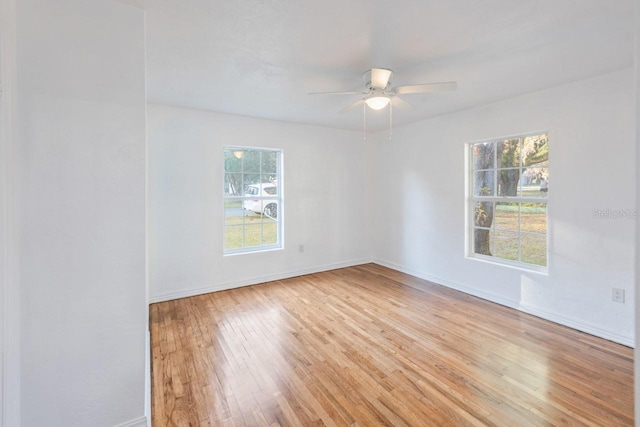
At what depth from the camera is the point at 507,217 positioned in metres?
3.47

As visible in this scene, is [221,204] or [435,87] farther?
[221,204]

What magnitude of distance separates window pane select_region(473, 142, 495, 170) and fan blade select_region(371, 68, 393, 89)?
2108 millimetres

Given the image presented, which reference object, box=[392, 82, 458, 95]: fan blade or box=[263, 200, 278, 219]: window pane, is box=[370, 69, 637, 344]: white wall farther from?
box=[263, 200, 278, 219]: window pane

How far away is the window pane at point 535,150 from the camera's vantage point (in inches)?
121

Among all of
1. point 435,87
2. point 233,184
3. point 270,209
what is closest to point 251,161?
point 233,184

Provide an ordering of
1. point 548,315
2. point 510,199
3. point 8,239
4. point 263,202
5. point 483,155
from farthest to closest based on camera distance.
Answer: point 263,202, point 483,155, point 510,199, point 548,315, point 8,239

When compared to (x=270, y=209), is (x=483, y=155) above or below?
above

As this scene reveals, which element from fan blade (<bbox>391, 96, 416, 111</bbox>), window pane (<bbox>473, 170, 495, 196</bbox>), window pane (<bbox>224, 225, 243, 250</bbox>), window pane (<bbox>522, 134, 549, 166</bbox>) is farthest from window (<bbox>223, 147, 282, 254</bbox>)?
window pane (<bbox>522, 134, 549, 166</bbox>)

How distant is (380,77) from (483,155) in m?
2.27

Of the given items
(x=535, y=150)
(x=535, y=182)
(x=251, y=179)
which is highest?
(x=535, y=150)

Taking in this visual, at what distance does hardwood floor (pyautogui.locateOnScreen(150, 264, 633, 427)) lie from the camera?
68.6 inches

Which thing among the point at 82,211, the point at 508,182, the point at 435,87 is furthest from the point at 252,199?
the point at 508,182

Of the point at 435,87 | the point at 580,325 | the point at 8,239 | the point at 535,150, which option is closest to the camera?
the point at 8,239

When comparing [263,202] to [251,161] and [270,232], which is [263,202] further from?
[251,161]
